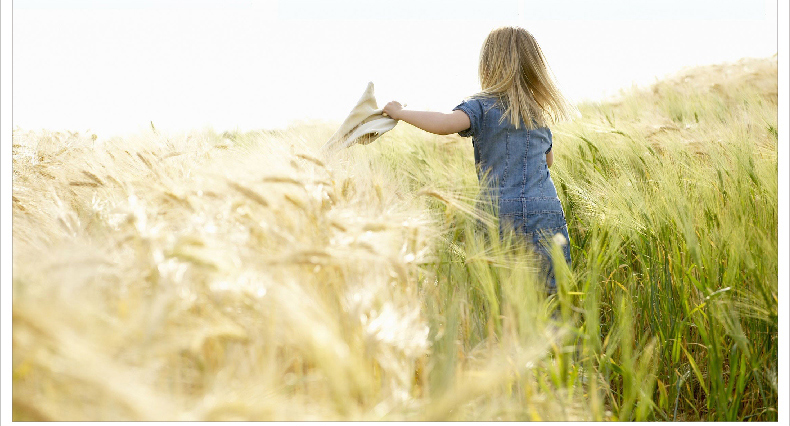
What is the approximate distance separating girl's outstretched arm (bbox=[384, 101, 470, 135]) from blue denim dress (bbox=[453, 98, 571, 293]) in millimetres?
33

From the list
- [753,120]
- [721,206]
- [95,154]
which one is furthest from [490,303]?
[753,120]

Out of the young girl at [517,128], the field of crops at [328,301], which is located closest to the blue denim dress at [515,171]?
the young girl at [517,128]

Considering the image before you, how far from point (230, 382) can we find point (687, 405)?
1.09 metres

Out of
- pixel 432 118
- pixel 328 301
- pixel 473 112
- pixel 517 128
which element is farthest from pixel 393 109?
pixel 328 301

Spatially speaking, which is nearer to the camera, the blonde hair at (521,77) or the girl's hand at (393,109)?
the girl's hand at (393,109)

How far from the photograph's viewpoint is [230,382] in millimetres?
658

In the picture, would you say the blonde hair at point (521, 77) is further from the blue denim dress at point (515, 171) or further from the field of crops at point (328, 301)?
the field of crops at point (328, 301)

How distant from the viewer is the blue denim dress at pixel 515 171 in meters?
1.74

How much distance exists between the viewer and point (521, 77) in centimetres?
181

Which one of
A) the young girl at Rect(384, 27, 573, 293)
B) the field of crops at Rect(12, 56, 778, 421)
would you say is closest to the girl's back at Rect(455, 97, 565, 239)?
the young girl at Rect(384, 27, 573, 293)

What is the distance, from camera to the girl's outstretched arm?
5.34ft

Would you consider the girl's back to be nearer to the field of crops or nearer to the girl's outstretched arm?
the girl's outstretched arm

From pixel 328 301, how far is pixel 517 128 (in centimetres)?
110

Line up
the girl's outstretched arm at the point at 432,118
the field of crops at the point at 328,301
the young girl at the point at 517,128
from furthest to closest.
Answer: the young girl at the point at 517,128, the girl's outstretched arm at the point at 432,118, the field of crops at the point at 328,301
